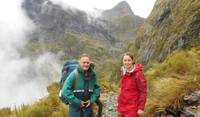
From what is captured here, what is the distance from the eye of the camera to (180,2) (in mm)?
50031

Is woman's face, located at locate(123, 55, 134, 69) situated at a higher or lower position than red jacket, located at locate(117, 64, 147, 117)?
higher

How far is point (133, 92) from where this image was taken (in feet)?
27.9

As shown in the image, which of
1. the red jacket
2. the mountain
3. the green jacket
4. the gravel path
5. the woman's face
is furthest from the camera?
the mountain

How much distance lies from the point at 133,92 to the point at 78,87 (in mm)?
1091

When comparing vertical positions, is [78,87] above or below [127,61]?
below

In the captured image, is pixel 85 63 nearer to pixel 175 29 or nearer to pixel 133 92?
pixel 133 92

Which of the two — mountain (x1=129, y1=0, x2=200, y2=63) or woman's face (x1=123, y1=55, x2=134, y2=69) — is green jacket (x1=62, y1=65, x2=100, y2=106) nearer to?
woman's face (x1=123, y1=55, x2=134, y2=69)

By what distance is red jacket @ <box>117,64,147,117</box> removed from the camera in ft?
27.3

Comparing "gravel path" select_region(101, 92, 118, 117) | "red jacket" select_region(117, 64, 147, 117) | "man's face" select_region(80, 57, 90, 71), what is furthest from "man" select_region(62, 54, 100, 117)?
"gravel path" select_region(101, 92, 118, 117)

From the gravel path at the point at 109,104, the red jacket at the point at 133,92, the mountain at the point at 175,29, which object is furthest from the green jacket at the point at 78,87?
the mountain at the point at 175,29

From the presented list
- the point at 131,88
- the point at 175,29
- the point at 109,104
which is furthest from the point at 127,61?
the point at 175,29

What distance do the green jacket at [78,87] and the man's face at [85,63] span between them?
7cm

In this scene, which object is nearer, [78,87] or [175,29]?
[78,87]

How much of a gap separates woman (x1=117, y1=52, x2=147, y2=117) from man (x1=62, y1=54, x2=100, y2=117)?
0.59 metres
